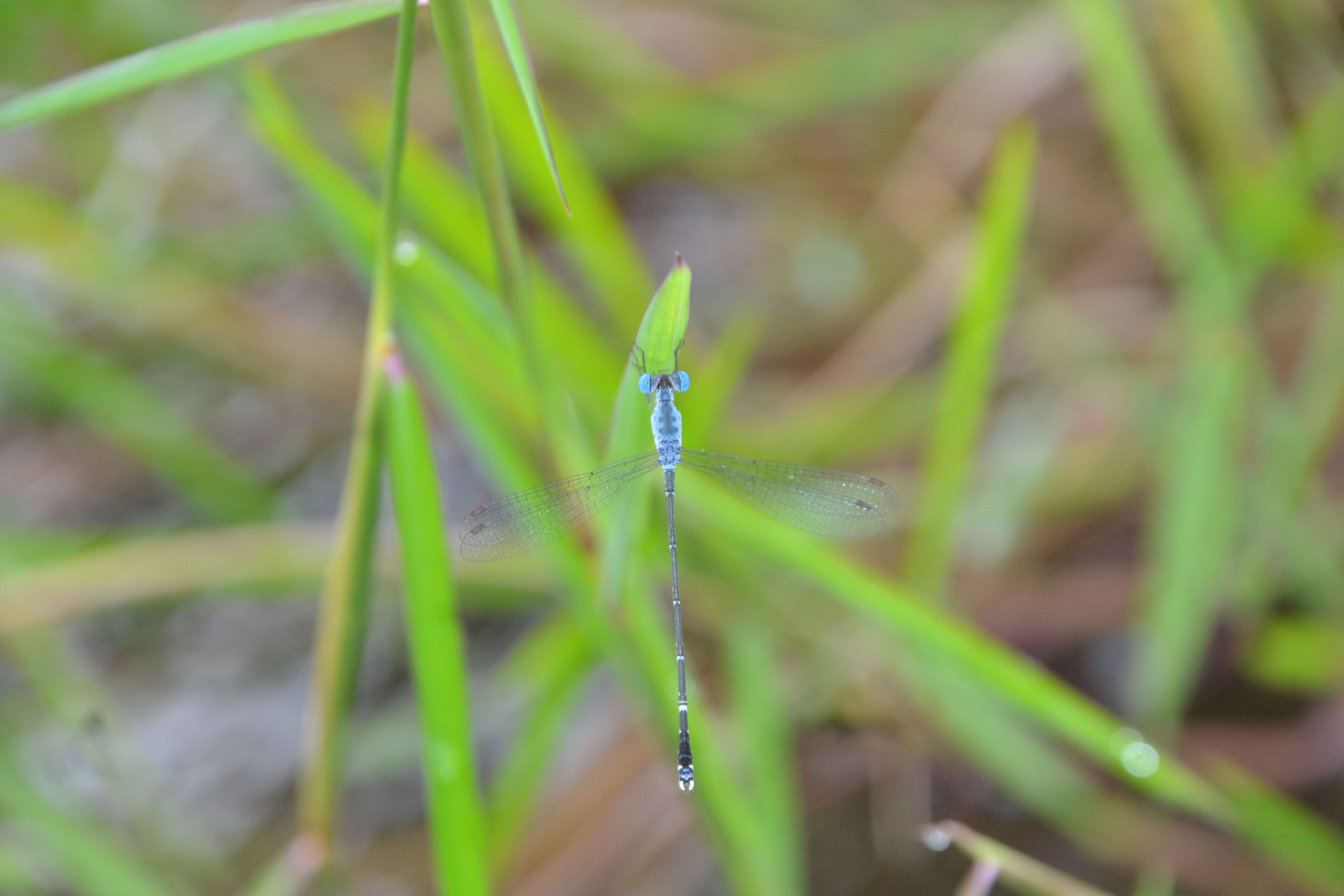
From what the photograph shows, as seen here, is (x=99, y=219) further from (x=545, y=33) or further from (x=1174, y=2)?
(x=1174, y=2)

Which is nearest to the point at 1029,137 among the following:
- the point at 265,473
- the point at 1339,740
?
the point at 1339,740

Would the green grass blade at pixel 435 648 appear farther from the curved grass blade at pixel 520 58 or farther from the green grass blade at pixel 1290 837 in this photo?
the green grass blade at pixel 1290 837

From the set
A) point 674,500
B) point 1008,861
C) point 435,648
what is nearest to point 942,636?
point 1008,861

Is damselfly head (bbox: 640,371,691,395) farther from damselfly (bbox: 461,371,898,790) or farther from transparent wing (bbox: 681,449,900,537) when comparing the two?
transparent wing (bbox: 681,449,900,537)

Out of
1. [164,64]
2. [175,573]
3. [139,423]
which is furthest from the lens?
[139,423]

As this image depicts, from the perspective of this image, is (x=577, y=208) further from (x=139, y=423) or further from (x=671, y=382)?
(x=139, y=423)

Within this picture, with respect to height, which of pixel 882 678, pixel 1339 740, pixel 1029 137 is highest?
pixel 1029 137
